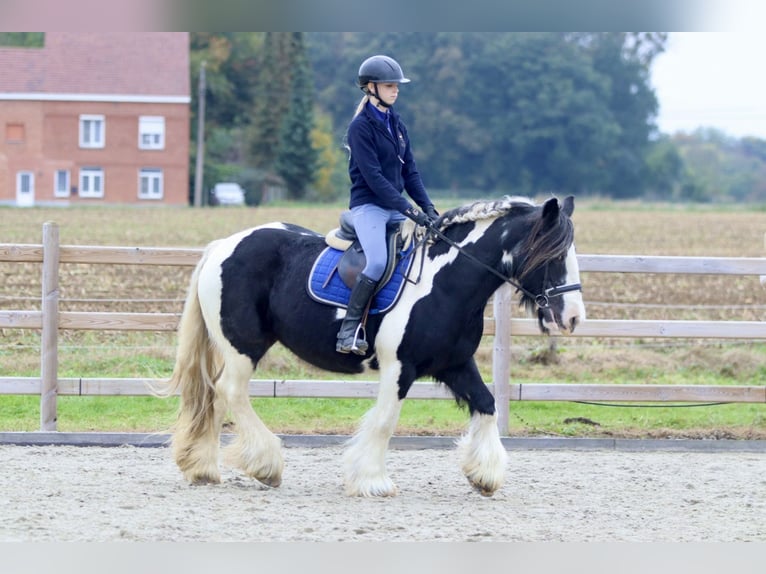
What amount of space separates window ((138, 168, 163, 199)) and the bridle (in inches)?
2133

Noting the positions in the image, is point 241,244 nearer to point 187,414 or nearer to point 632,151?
point 187,414

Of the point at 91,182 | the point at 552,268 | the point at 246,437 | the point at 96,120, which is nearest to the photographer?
the point at 552,268

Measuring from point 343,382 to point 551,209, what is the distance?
116 inches

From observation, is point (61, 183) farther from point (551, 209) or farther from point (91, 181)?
point (551, 209)

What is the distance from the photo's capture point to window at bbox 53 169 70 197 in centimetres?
5875

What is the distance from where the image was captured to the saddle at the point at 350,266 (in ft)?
22.6

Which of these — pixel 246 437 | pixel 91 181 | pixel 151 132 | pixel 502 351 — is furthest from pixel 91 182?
pixel 246 437

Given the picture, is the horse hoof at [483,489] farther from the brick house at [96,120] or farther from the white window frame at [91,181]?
the white window frame at [91,181]

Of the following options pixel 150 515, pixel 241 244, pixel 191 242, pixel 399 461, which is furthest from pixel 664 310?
pixel 191 242

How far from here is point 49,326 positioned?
28.5 feet

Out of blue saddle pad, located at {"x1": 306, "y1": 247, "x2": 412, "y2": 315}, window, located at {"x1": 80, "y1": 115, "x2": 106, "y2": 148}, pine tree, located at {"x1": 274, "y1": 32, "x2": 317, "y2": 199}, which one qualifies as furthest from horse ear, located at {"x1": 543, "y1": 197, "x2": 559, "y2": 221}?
pine tree, located at {"x1": 274, "y1": 32, "x2": 317, "y2": 199}

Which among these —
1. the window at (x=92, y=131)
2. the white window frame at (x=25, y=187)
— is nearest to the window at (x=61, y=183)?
the white window frame at (x=25, y=187)

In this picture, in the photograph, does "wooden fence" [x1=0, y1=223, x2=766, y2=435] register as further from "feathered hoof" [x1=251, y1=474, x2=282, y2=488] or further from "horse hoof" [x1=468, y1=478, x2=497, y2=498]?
"horse hoof" [x1=468, y1=478, x2=497, y2=498]

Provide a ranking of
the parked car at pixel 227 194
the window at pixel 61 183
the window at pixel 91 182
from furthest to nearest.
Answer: the window at pixel 91 182 → the parked car at pixel 227 194 → the window at pixel 61 183
